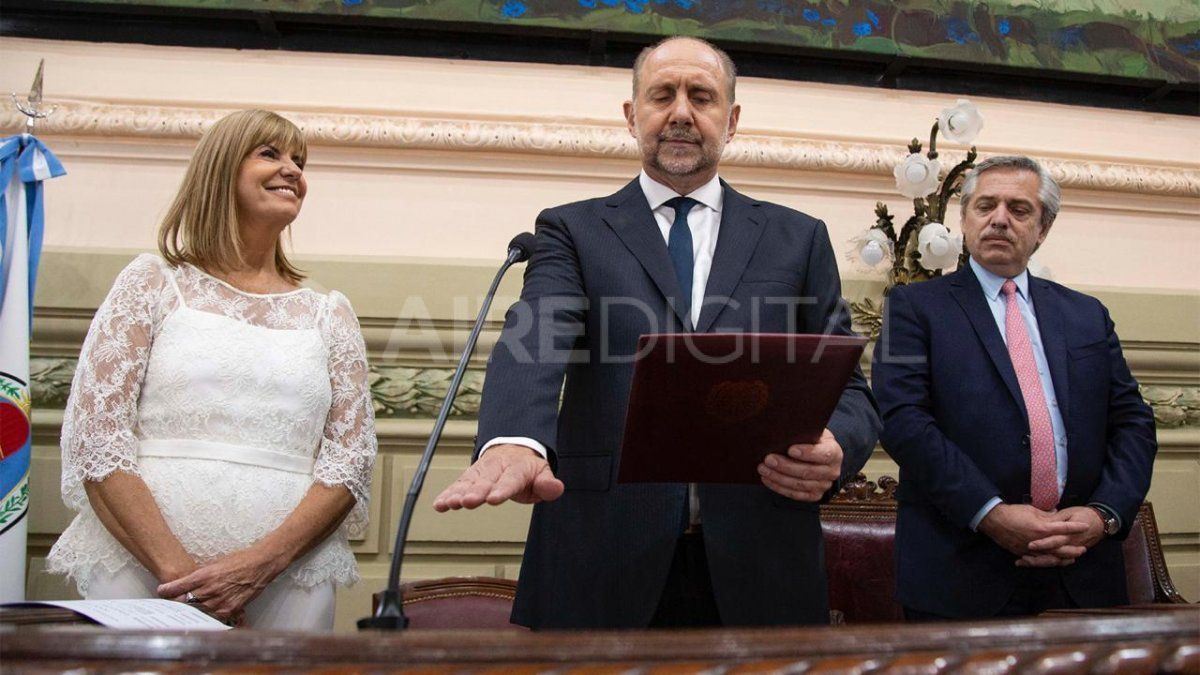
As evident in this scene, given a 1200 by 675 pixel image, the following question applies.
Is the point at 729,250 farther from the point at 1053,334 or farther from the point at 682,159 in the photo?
the point at 1053,334

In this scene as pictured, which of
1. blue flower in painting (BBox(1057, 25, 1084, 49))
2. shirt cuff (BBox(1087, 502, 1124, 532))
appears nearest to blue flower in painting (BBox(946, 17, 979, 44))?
blue flower in painting (BBox(1057, 25, 1084, 49))

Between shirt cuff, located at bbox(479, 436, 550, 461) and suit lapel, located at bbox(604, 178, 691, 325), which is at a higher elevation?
suit lapel, located at bbox(604, 178, 691, 325)

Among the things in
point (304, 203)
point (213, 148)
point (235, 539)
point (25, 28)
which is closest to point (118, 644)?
point (235, 539)

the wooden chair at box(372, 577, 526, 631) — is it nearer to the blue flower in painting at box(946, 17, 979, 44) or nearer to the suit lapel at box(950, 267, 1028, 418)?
the suit lapel at box(950, 267, 1028, 418)

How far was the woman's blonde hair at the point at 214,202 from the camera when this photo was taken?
7.13 ft

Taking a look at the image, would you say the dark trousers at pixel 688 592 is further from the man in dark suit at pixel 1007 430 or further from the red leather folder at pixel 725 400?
the man in dark suit at pixel 1007 430

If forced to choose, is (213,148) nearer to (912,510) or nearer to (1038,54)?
(912,510)

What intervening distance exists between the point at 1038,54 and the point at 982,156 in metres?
0.41

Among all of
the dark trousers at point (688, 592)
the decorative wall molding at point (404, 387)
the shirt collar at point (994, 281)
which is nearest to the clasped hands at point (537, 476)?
the dark trousers at point (688, 592)

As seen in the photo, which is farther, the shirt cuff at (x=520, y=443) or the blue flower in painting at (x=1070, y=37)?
the blue flower in painting at (x=1070, y=37)

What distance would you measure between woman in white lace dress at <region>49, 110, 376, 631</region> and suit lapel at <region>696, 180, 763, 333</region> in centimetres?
94

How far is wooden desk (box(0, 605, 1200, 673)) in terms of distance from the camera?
0.60 m

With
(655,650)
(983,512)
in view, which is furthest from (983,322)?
(655,650)

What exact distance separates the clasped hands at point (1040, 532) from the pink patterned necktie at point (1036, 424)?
9 cm
